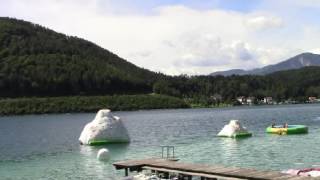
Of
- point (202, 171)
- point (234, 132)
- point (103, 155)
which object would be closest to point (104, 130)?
point (234, 132)

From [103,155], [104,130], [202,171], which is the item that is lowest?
[103,155]

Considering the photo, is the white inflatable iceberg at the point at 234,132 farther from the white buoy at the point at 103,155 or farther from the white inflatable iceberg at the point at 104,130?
the white buoy at the point at 103,155

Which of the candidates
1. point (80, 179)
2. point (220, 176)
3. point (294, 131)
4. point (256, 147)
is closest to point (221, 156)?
point (256, 147)

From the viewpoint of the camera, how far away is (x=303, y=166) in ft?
138

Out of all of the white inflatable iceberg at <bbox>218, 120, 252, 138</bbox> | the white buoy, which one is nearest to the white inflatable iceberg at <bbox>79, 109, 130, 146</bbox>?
the white inflatable iceberg at <bbox>218, 120, 252, 138</bbox>

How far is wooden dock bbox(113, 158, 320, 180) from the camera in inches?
1124

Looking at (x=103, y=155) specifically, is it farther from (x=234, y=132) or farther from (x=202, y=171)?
(x=234, y=132)

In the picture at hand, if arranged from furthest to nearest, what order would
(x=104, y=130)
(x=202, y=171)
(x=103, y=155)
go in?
1. (x=104, y=130)
2. (x=103, y=155)
3. (x=202, y=171)

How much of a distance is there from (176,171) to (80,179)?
915 cm

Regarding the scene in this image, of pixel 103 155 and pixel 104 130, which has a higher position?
pixel 104 130

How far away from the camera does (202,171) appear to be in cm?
3172

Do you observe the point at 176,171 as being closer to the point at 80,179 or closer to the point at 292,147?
the point at 80,179

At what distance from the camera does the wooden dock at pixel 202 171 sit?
93.7 feet

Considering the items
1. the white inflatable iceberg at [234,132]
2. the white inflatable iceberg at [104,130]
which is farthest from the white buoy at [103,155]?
the white inflatable iceberg at [234,132]
